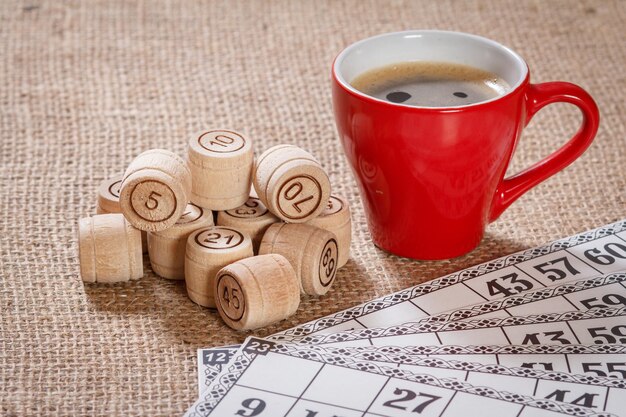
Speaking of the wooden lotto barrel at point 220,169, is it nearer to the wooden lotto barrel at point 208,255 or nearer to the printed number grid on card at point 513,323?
the wooden lotto barrel at point 208,255

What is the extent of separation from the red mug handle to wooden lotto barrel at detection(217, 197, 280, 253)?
0.22m

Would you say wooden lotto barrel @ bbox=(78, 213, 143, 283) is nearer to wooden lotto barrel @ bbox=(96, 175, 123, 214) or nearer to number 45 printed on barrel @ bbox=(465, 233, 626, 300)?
wooden lotto barrel @ bbox=(96, 175, 123, 214)

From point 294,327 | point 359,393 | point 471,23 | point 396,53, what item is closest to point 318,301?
point 294,327

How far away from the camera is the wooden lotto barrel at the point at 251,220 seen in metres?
0.85

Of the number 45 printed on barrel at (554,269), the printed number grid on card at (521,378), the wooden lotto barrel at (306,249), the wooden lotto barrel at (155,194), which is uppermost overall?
the wooden lotto barrel at (155,194)

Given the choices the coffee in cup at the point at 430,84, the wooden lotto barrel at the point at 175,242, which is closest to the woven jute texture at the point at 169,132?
the wooden lotto barrel at the point at 175,242

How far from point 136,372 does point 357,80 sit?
0.33 m

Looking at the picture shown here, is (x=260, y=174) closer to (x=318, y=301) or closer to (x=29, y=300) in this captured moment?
(x=318, y=301)

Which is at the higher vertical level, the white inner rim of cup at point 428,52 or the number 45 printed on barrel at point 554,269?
the white inner rim of cup at point 428,52

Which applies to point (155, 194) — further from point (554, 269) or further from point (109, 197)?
point (554, 269)

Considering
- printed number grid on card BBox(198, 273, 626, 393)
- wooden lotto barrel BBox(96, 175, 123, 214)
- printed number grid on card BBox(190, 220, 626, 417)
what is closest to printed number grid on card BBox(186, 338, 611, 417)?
printed number grid on card BBox(190, 220, 626, 417)

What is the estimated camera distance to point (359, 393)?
0.71 meters

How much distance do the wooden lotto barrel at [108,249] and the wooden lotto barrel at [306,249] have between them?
0.11m

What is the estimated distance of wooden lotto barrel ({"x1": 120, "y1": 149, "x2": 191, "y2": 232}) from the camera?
2.63 feet
